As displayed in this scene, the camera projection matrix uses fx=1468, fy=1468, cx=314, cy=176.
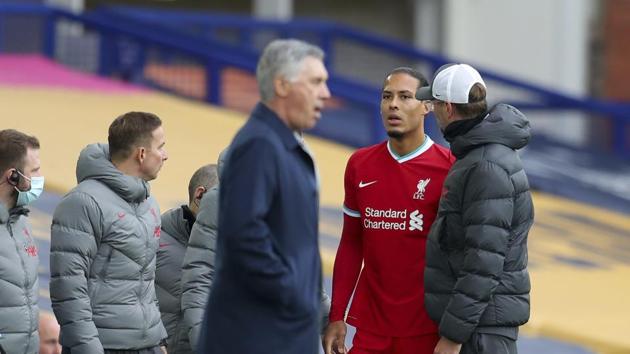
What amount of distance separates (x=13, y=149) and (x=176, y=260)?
1.11 metres

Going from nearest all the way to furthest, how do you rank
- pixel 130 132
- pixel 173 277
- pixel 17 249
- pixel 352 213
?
pixel 17 249, pixel 130 132, pixel 352 213, pixel 173 277

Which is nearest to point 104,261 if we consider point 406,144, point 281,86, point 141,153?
point 141,153

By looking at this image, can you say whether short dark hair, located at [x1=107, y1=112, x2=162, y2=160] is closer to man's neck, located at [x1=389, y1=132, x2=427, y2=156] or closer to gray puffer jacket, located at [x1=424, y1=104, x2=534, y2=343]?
man's neck, located at [x1=389, y1=132, x2=427, y2=156]

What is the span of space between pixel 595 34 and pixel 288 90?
22.6m

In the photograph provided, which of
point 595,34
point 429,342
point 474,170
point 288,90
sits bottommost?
point 595,34

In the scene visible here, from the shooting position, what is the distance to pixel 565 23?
23703 millimetres

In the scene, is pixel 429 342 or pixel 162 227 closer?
pixel 429 342

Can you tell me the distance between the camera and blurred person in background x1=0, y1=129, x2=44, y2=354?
5547 mm

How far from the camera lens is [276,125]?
452 centimetres

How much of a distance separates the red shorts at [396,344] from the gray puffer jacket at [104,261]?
0.85 meters

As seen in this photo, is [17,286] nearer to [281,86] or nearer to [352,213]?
[352,213]

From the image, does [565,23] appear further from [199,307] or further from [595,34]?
[199,307]

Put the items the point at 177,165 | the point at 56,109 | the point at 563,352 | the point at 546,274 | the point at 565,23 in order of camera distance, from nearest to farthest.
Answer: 1. the point at 563,352
2. the point at 546,274
3. the point at 177,165
4. the point at 56,109
5. the point at 565,23

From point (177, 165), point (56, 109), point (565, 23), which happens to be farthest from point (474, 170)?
point (565, 23)
